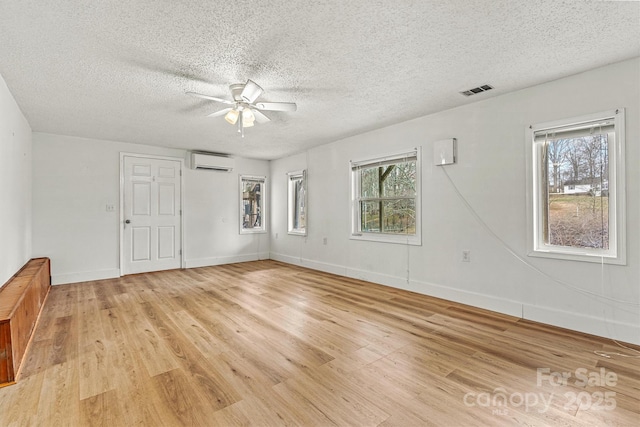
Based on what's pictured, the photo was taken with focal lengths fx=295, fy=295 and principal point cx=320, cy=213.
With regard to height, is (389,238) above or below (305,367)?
above

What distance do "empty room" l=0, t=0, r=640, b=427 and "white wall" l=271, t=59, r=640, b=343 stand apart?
0.02 metres

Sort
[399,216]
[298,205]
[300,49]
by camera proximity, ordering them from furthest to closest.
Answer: [298,205]
[399,216]
[300,49]

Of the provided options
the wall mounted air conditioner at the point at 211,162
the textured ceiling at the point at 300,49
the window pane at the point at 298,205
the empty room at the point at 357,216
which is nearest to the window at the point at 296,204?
the window pane at the point at 298,205

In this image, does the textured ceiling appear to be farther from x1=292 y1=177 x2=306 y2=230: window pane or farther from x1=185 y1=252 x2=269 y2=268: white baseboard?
x1=185 y1=252 x2=269 y2=268: white baseboard

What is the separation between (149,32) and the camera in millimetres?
2115

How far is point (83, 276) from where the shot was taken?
4949 mm

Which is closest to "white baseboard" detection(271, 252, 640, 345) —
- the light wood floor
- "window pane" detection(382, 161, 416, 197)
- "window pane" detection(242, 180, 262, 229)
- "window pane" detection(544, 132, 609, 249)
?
the light wood floor

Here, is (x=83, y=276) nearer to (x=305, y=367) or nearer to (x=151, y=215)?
(x=151, y=215)

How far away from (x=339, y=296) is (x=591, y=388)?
2.56 metres

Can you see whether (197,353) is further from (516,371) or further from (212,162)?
(212,162)

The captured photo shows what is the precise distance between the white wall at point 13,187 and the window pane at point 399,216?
14.6 feet

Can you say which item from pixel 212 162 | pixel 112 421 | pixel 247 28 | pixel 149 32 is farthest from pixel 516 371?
pixel 212 162

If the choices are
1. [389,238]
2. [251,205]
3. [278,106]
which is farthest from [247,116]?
[251,205]

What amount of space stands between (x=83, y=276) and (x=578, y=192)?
6.90m
